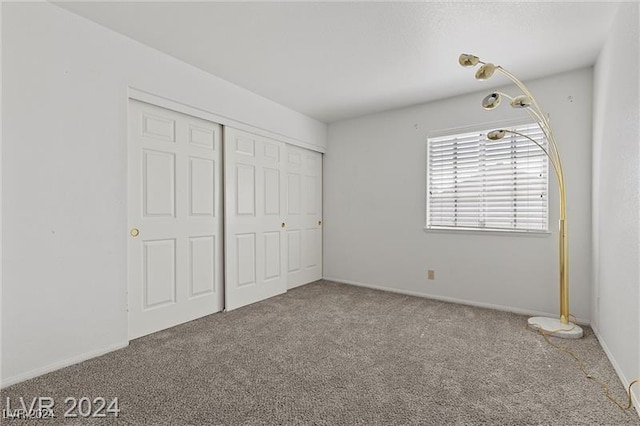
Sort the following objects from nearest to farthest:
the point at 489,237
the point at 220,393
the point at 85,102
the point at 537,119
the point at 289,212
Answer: the point at 220,393 → the point at 85,102 → the point at 537,119 → the point at 489,237 → the point at 289,212

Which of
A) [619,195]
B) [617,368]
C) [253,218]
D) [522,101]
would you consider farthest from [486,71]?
[253,218]

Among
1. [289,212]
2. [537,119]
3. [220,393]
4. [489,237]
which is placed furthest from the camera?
[289,212]

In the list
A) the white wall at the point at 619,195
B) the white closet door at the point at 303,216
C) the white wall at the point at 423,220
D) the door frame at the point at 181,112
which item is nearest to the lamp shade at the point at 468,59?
the white wall at the point at 619,195

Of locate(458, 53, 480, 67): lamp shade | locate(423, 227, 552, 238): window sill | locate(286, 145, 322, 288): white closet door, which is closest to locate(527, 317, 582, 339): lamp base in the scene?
locate(423, 227, 552, 238): window sill

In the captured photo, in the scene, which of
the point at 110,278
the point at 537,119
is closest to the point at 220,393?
the point at 110,278

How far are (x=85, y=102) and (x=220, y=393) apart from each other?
219 cm

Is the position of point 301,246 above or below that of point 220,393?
above

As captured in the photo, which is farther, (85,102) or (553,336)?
(553,336)

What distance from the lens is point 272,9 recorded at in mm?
2127

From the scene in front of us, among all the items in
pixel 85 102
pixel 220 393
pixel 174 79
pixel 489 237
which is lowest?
pixel 220 393

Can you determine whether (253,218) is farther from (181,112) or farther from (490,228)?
(490,228)

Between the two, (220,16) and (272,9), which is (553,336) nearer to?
(272,9)

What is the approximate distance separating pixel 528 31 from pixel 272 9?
6.19 feet

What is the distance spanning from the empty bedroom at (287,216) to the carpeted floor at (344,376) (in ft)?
0.06
